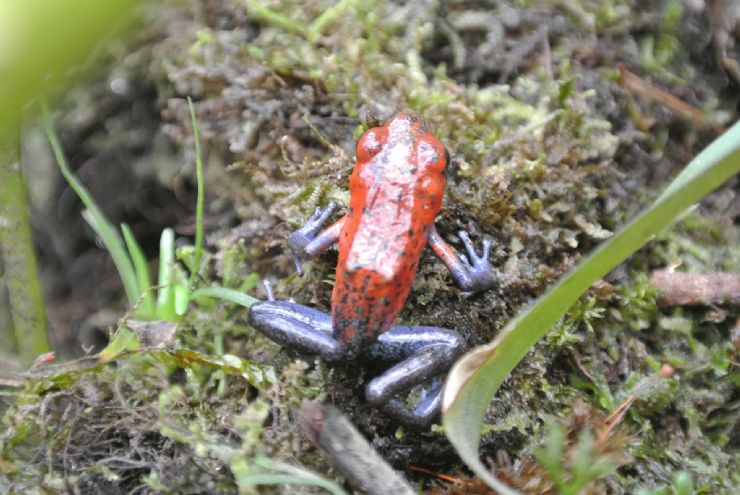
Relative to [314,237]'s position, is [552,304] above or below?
above

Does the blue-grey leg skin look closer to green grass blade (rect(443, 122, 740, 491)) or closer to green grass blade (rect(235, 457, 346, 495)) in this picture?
green grass blade (rect(235, 457, 346, 495))

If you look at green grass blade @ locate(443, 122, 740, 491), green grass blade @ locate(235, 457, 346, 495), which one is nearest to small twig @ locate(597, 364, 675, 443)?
green grass blade @ locate(443, 122, 740, 491)

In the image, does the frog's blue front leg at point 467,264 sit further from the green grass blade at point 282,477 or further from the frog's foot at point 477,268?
the green grass blade at point 282,477

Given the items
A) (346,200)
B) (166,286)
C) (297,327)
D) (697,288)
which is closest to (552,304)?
(297,327)

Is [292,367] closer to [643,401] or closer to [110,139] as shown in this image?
[643,401]

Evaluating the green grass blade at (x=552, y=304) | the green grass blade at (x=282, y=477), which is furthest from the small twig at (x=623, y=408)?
the green grass blade at (x=282, y=477)

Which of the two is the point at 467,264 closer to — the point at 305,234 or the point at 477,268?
the point at 477,268
